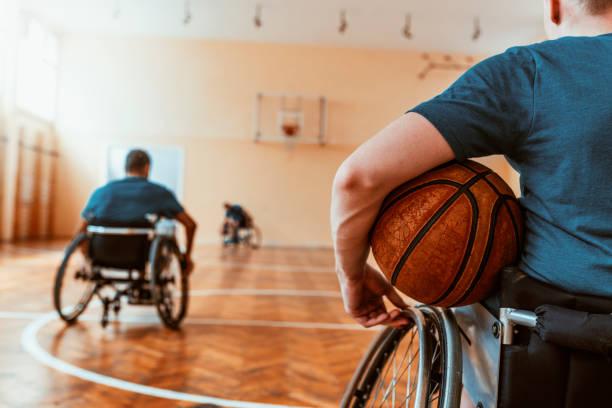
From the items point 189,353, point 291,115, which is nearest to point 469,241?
point 189,353

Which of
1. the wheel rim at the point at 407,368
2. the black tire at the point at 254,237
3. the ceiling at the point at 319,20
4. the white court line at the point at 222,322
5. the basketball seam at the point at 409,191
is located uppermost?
the ceiling at the point at 319,20

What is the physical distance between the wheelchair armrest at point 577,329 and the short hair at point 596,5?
46 centimetres

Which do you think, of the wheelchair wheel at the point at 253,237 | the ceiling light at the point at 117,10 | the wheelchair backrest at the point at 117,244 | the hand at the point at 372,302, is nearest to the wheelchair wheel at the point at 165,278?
the wheelchair backrest at the point at 117,244

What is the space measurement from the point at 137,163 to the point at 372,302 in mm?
2705

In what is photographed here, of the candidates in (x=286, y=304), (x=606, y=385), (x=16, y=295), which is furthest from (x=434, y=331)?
(x=16, y=295)

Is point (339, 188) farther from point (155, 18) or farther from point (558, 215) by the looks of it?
point (155, 18)

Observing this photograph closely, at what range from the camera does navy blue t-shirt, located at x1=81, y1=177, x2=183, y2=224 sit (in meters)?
3.40

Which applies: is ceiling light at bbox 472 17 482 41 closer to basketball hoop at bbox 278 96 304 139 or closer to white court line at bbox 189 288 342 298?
basketball hoop at bbox 278 96 304 139

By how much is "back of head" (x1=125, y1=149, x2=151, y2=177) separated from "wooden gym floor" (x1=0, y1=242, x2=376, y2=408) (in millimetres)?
987

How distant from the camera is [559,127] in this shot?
31.7 inches

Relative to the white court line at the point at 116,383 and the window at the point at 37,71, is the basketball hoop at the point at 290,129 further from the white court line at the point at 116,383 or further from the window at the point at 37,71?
the white court line at the point at 116,383

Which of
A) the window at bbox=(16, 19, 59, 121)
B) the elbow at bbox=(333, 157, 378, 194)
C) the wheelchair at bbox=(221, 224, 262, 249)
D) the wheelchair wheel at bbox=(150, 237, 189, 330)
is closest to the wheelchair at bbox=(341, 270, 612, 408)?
the elbow at bbox=(333, 157, 378, 194)

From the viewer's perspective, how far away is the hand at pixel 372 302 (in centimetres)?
110

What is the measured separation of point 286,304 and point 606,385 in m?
4.10
